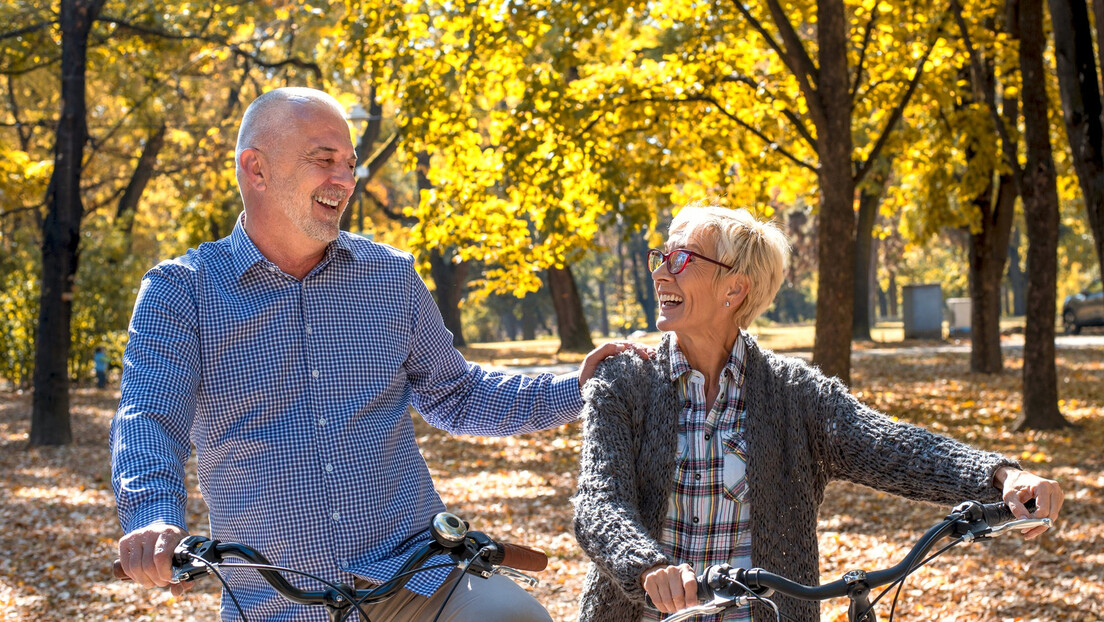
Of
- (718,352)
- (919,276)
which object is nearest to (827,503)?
(718,352)

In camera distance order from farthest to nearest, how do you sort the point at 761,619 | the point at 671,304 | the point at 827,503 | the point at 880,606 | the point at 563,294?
1. the point at 563,294
2. the point at 827,503
3. the point at 880,606
4. the point at 671,304
5. the point at 761,619

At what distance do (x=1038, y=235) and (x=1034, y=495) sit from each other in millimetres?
10552

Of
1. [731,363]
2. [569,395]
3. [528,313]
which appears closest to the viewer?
[731,363]

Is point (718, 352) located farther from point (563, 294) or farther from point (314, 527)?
point (563, 294)

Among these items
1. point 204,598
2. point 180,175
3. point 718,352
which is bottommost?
point 204,598

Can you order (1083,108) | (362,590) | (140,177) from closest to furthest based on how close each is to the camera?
1. (362,590)
2. (1083,108)
3. (140,177)

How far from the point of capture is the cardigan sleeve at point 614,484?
254 cm

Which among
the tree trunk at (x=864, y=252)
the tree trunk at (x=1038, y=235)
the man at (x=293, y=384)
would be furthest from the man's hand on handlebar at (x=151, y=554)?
the tree trunk at (x=864, y=252)

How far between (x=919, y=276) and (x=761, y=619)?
221ft

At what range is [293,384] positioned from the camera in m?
3.07

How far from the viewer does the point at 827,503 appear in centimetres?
966

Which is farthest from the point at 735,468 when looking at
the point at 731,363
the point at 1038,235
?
the point at 1038,235

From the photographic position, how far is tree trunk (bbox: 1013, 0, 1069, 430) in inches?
466

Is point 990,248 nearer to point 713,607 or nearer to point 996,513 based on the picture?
point 996,513
